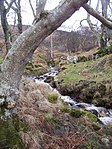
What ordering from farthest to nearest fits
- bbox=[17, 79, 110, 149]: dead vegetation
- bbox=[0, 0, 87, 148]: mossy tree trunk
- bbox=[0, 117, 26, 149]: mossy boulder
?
bbox=[17, 79, 110, 149]: dead vegetation
bbox=[0, 0, 87, 148]: mossy tree trunk
bbox=[0, 117, 26, 149]: mossy boulder

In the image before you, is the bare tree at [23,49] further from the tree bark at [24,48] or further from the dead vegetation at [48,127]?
the dead vegetation at [48,127]

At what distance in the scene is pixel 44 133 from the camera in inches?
176

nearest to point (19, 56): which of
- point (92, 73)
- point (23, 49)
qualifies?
point (23, 49)

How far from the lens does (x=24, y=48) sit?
4012 millimetres

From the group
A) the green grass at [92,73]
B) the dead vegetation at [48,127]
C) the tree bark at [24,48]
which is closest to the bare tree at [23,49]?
the tree bark at [24,48]

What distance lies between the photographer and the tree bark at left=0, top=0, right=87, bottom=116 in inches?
155

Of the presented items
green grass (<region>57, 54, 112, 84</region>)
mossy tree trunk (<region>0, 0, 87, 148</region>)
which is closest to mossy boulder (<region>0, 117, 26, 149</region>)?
mossy tree trunk (<region>0, 0, 87, 148</region>)

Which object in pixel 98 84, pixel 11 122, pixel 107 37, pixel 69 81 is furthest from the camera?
pixel 107 37

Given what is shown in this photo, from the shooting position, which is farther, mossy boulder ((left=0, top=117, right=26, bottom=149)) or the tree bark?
the tree bark

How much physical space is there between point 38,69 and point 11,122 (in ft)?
48.7

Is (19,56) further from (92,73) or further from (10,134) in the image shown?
(92,73)

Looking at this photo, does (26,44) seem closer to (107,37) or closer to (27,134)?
(27,134)

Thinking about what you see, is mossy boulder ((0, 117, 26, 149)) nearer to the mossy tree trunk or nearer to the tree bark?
the mossy tree trunk

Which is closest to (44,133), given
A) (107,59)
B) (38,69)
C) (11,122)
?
(11,122)
